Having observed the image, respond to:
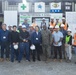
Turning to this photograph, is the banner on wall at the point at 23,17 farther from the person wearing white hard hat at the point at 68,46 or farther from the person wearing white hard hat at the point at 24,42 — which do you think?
the person wearing white hard hat at the point at 68,46

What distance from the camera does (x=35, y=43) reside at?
13031 millimetres

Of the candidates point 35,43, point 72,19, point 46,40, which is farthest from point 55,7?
point 35,43

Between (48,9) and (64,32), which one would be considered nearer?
(64,32)

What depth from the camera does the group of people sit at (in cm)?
1293

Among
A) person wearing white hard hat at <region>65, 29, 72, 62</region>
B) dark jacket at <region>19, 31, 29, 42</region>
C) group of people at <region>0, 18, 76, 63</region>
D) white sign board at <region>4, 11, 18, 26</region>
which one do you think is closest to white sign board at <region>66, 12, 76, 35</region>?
white sign board at <region>4, 11, 18, 26</region>

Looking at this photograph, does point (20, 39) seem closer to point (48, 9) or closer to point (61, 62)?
point (61, 62)

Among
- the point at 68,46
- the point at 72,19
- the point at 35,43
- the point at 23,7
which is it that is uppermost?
the point at 23,7

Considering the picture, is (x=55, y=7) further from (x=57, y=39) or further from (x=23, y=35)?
(x=23, y=35)

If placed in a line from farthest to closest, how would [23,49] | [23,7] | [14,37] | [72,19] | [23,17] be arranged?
[23,7], [23,17], [72,19], [23,49], [14,37]

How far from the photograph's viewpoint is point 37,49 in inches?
519

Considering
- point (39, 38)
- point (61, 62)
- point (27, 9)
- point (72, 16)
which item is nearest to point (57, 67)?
point (61, 62)

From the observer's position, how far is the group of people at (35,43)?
42.4 feet

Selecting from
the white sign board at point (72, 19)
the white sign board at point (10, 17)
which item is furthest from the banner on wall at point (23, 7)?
the white sign board at point (72, 19)

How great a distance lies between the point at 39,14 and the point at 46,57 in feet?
17.2
